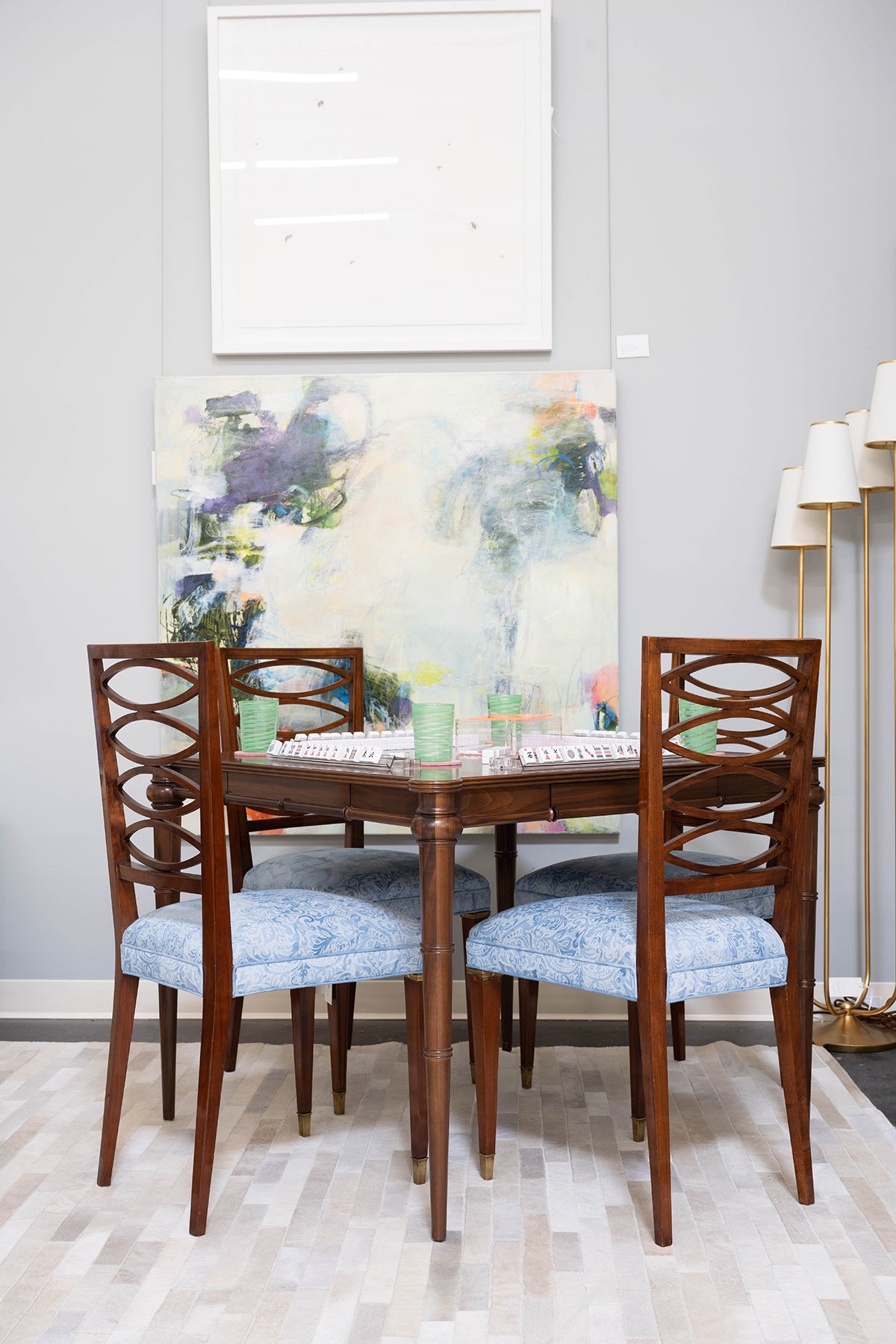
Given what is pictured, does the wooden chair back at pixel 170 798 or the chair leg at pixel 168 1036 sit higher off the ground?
the wooden chair back at pixel 170 798

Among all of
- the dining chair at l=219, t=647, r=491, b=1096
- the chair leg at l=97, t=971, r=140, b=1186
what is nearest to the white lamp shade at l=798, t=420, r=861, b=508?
the dining chair at l=219, t=647, r=491, b=1096

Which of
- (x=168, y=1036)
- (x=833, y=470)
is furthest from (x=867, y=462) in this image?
(x=168, y=1036)

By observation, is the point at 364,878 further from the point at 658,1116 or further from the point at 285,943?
the point at 658,1116

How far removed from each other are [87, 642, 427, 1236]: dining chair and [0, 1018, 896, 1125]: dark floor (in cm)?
76

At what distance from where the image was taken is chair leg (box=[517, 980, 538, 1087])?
247 cm

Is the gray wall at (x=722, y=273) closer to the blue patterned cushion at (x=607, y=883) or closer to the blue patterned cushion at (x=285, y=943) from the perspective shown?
the blue patterned cushion at (x=607, y=883)

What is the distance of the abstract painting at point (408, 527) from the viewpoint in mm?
3111

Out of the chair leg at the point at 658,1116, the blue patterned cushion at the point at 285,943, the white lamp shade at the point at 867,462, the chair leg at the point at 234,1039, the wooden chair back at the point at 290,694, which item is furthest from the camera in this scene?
the white lamp shade at the point at 867,462

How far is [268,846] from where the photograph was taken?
3229mm

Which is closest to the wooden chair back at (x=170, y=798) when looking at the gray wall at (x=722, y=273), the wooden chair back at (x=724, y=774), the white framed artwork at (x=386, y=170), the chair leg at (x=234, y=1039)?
the chair leg at (x=234, y=1039)

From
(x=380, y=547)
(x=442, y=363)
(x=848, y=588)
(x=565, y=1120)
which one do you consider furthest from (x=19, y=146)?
(x=565, y=1120)

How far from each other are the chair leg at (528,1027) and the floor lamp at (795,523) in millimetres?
1265

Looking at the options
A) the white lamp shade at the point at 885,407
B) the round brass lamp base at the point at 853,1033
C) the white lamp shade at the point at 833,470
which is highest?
the white lamp shade at the point at 885,407

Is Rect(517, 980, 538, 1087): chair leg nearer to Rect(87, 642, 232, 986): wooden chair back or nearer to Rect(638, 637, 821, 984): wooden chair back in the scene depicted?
Rect(638, 637, 821, 984): wooden chair back
